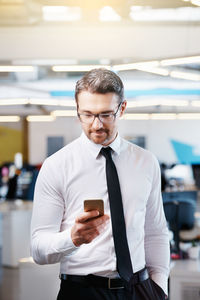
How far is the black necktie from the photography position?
1.69 meters

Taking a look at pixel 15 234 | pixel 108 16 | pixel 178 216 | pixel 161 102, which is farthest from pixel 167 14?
pixel 178 216

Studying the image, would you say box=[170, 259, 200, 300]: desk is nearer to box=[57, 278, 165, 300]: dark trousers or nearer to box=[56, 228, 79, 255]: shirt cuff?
box=[57, 278, 165, 300]: dark trousers

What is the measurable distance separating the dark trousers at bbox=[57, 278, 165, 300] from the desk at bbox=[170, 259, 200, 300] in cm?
181

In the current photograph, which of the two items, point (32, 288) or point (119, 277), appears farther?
point (32, 288)

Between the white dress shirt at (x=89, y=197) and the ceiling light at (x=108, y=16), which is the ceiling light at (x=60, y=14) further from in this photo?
the white dress shirt at (x=89, y=197)

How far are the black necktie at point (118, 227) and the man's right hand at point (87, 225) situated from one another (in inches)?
8.7

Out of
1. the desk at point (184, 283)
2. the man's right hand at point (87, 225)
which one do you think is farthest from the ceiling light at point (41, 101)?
the man's right hand at point (87, 225)

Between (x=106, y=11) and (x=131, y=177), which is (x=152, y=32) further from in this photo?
(x=131, y=177)

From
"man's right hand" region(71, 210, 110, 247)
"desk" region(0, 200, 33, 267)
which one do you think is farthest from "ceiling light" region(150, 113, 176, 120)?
"man's right hand" region(71, 210, 110, 247)

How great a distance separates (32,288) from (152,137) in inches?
335

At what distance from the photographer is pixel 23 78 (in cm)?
1052

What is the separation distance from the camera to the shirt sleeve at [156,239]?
1.89 meters

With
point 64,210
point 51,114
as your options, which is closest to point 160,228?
point 64,210

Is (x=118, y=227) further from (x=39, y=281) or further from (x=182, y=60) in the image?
(x=182, y=60)
